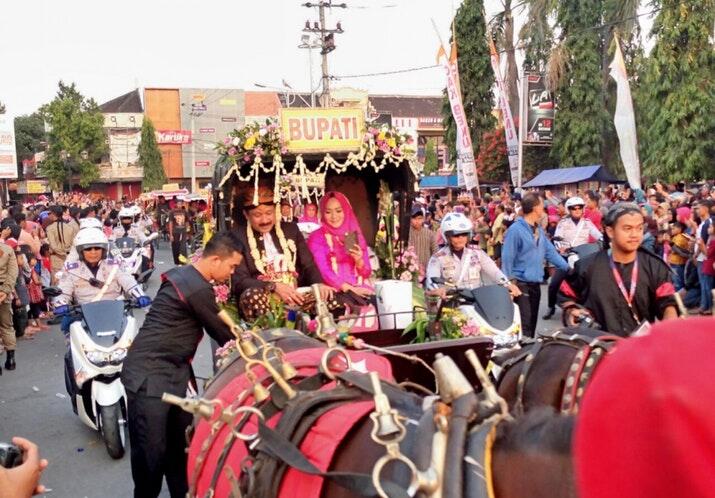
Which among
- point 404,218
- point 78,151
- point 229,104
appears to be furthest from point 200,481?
point 229,104

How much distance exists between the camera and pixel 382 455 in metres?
1.99

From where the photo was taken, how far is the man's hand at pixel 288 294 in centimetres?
521

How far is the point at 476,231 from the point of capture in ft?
55.2

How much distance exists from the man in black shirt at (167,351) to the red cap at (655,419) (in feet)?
11.4

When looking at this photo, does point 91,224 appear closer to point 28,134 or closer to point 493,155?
point 493,155

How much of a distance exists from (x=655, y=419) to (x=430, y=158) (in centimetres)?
6224

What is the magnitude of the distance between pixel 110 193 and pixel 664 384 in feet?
225

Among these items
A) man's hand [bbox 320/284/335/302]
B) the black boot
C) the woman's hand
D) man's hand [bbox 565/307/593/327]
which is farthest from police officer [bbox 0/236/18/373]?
man's hand [bbox 565/307/593/327]

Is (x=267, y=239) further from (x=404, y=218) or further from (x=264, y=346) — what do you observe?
(x=264, y=346)

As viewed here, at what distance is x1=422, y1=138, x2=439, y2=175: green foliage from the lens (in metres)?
61.2

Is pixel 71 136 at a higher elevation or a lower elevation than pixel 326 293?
higher

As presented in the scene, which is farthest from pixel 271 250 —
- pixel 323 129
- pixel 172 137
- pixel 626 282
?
pixel 172 137

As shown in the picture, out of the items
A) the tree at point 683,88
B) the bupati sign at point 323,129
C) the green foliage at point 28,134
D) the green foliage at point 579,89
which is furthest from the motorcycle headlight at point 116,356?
the green foliage at point 28,134

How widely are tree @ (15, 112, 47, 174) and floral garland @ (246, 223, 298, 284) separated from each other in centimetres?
7336
